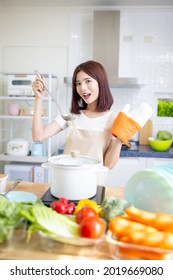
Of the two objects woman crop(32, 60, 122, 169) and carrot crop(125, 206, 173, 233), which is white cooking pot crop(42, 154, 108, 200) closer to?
carrot crop(125, 206, 173, 233)

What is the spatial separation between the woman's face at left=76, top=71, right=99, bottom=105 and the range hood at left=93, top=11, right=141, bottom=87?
3.77ft

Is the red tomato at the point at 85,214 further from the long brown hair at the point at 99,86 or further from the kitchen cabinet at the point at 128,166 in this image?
the kitchen cabinet at the point at 128,166

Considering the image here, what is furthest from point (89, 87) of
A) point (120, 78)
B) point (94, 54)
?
point (94, 54)

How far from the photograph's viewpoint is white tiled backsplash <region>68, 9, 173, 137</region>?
2.52 metres

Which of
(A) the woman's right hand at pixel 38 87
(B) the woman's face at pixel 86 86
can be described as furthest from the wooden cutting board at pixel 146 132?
(A) the woman's right hand at pixel 38 87

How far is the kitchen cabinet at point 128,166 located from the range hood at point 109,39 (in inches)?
28.2

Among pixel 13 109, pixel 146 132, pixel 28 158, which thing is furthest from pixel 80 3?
pixel 28 158

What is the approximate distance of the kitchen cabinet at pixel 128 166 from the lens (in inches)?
87.6

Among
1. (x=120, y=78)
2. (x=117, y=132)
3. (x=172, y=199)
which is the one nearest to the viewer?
(x=172, y=199)

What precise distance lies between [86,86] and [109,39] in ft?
4.48

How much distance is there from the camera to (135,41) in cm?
254

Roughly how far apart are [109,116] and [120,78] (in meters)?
1.08

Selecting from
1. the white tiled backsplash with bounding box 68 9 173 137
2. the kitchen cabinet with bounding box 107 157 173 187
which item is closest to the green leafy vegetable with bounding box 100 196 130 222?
the kitchen cabinet with bounding box 107 157 173 187
